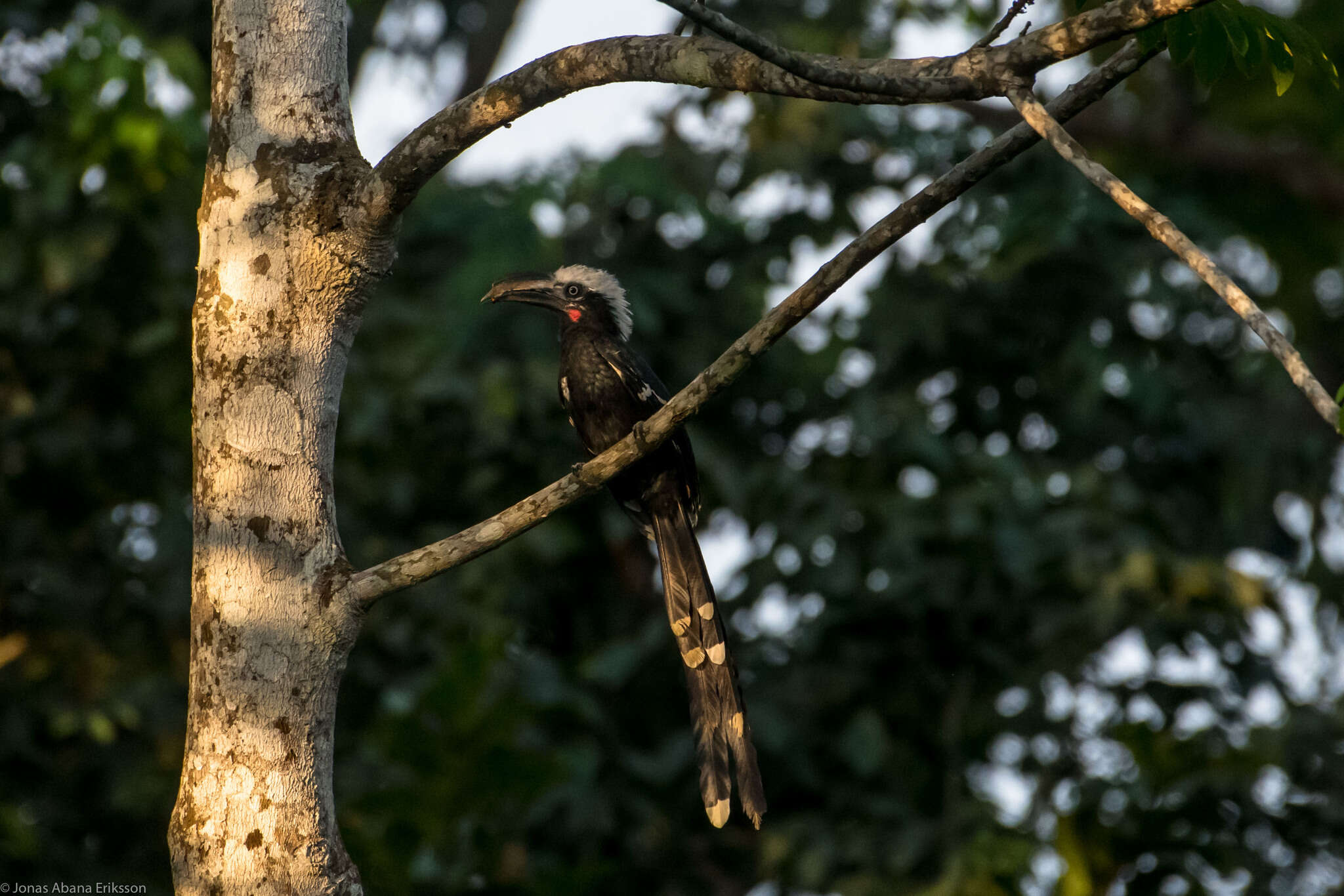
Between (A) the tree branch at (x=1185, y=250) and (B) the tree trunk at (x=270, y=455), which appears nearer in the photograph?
(A) the tree branch at (x=1185, y=250)

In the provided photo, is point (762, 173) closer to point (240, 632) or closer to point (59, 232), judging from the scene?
point (59, 232)

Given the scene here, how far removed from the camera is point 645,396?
13.4 feet

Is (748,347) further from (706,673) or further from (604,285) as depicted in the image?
(604,285)

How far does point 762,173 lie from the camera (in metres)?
6.12

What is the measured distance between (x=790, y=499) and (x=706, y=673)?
237 cm

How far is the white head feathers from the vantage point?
4156 millimetres

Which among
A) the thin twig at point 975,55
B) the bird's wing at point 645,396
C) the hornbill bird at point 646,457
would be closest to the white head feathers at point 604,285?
the hornbill bird at point 646,457

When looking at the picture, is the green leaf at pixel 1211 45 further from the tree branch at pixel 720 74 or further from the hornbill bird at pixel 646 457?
the hornbill bird at pixel 646 457

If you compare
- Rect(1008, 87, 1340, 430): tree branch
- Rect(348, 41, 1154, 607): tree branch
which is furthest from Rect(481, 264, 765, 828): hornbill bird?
Rect(1008, 87, 1340, 430): tree branch

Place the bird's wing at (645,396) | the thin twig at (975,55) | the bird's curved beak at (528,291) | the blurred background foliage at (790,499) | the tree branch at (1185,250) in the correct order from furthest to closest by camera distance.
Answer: the blurred background foliage at (790,499)
the bird's wing at (645,396)
the bird's curved beak at (528,291)
the thin twig at (975,55)
the tree branch at (1185,250)

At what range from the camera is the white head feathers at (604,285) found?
416 centimetres

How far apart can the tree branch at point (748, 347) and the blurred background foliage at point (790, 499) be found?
8.14 feet

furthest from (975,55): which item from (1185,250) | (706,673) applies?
(706,673)

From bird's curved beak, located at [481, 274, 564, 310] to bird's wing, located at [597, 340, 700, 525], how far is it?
22 cm
